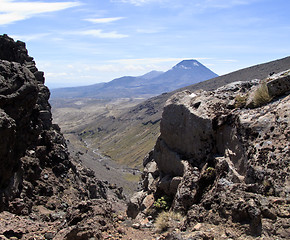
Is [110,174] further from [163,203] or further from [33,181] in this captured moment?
[163,203]

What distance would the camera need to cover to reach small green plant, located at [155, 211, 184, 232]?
37.3 feet

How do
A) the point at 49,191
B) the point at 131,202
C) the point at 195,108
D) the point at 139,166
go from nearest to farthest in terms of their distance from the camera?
1. the point at 195,108
2. the point at 131,202
3. the point at 49,191
4. the point at 139,166

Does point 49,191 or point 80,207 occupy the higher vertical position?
point 80,207

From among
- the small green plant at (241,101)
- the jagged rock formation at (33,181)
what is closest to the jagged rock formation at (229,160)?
the small green plant at (241,101)

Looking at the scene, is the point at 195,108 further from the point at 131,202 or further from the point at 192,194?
the point at 131,202

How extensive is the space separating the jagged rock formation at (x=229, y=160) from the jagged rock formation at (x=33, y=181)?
14.1 ft

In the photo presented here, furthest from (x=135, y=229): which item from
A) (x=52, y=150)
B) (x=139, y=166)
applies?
(x=139, y=166)

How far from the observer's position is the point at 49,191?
26.9 metres

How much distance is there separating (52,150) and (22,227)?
21014 mm

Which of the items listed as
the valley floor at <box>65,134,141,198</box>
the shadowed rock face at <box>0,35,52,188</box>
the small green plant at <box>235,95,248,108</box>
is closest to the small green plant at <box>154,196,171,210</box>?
the small green plant at <box>235,95,248,108</box>

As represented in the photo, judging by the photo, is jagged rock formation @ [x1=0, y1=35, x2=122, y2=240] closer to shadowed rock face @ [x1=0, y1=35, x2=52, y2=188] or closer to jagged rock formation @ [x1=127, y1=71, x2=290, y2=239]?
shadowed rock face @ [x1=0, y1=35, x2=52, y2=188]

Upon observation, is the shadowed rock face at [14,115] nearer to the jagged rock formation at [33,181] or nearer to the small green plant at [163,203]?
the jagged rock formation at [33,181]

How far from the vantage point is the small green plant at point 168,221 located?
11375mm

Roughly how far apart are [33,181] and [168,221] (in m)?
19.1
